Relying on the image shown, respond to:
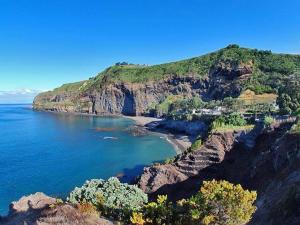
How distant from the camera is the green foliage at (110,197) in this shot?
97.8 feet

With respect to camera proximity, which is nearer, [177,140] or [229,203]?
[229,203]

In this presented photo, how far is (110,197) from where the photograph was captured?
108ft

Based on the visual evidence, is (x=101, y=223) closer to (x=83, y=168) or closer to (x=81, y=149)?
(x=83, y=168)

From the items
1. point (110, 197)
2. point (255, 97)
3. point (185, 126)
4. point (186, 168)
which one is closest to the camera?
point (110, 197)

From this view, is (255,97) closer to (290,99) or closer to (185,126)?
(185,126)

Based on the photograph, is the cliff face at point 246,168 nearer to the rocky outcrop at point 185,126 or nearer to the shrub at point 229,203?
the shrub at point 229,203

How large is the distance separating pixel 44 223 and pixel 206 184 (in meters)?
10.4

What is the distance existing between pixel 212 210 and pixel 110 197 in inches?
463

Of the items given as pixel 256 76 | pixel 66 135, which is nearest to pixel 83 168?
pixel 66 135

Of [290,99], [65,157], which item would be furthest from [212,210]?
[290,99]

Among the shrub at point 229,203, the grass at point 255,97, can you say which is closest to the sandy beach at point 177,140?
the grass at point 255,97

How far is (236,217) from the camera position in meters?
23.1

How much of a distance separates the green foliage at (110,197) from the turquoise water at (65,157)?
19.9 metres

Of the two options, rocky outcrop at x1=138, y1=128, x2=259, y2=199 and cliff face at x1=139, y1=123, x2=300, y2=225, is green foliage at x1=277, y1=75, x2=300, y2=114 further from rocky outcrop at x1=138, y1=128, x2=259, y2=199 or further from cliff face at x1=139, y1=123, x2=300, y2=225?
cliff face at x1=139, y1=123, x2=300, y2=225
